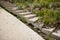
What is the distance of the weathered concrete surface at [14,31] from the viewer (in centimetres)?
407

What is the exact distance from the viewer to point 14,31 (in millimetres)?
4391

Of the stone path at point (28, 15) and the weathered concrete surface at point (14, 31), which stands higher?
the weathered concrete surface at point (14, 31)

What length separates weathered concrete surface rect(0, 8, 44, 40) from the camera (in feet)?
13.4

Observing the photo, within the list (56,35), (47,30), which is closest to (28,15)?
(47,30)

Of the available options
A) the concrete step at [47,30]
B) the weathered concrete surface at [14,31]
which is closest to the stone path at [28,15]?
the concrete step at [47,30]

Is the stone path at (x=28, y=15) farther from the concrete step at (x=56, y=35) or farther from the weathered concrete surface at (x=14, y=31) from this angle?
the weathered concrete surface at (x=14, y=31)

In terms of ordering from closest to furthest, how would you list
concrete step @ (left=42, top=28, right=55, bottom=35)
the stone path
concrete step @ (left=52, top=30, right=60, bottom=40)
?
concrete step @ (left=52, top=30, right=60, bottom=40), concrete step @ (left=42, top=28, right=55, bottom=35), the stone path

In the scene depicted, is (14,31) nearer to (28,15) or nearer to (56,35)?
(56,35)

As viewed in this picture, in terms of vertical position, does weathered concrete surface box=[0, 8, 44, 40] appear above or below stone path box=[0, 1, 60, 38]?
above

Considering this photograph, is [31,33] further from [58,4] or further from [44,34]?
[58,4]

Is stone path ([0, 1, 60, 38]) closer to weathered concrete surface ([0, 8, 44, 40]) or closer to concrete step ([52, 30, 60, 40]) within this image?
concrete step ([52, 30, 60, 40])

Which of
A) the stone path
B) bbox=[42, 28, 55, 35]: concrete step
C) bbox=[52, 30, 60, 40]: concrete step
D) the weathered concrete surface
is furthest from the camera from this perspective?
the stone path

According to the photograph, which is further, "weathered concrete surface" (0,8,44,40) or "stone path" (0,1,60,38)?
"stone path" (0,1,60,38)

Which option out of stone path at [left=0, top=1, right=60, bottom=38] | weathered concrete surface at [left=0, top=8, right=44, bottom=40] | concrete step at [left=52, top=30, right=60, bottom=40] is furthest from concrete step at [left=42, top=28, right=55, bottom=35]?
weathered concrete surface at [left=0, top=8, right=44, bottom=40]
